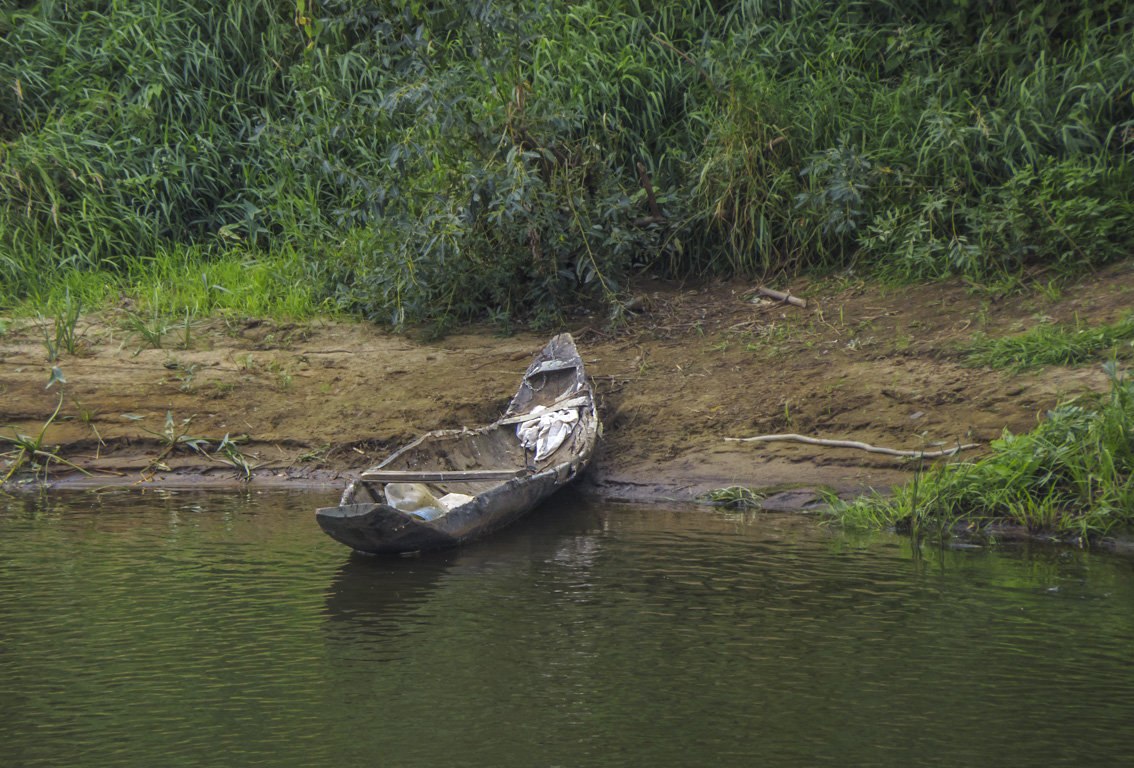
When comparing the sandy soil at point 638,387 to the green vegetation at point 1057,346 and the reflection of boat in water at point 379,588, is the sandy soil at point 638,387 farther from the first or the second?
the reflection of boat in water at point 379,588

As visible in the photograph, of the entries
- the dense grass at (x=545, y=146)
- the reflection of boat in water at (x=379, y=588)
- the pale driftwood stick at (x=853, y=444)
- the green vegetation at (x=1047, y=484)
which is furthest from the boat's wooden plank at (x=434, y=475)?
the dense grass at (x=545, y=146)

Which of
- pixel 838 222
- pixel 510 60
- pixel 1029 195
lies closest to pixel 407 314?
pixel 510 60

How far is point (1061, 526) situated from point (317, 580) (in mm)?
3501

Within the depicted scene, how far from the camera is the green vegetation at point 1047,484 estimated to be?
5055 millimetres

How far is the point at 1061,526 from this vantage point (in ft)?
16.8

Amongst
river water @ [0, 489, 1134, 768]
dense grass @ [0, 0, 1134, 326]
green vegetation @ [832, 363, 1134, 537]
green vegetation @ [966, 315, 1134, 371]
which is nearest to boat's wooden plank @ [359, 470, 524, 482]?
river water @ [0, 489, 1134, 768]

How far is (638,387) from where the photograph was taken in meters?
7.28

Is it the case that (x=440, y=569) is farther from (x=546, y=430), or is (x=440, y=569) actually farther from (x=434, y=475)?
(x=546, y=430)

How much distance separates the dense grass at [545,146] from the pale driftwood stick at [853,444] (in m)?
2.06

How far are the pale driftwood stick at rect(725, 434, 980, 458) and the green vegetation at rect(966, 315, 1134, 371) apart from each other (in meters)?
0.83

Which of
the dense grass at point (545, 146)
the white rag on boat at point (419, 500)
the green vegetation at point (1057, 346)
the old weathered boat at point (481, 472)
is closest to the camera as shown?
the old weathered boat at point (481, 472)

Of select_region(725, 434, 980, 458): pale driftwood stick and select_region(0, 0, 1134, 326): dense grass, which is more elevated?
select_region(0, 0, 1134, 326): dense grass

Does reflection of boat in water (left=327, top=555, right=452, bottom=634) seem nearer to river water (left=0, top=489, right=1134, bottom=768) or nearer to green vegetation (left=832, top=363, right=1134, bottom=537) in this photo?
river water (left=0, top=489, right=1134, bottom=768)

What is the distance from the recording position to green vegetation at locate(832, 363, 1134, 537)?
505cm
